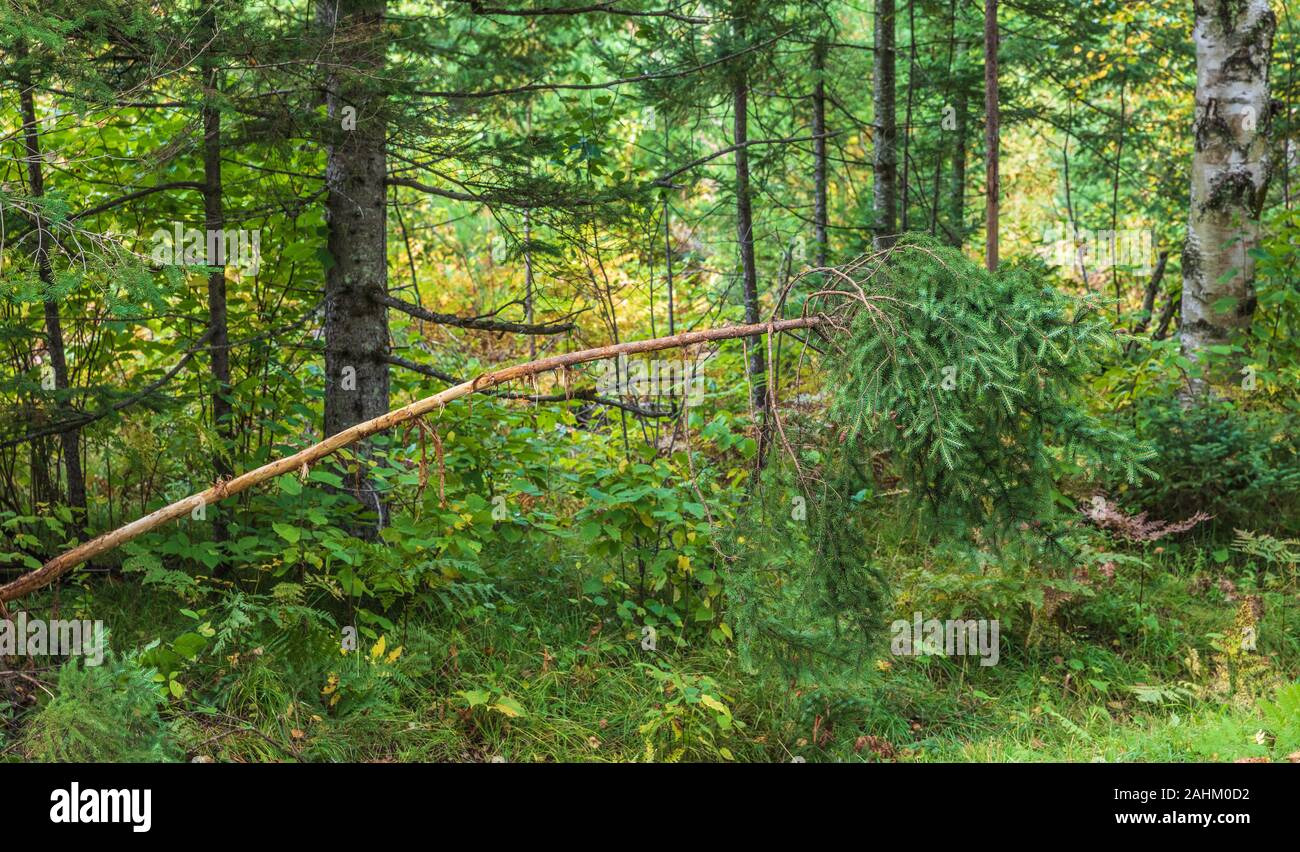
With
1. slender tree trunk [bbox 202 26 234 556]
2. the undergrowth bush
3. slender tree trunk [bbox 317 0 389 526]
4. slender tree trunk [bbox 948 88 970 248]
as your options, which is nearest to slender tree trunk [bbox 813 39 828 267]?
slender tree trunk [bbox 948 88 970 248]

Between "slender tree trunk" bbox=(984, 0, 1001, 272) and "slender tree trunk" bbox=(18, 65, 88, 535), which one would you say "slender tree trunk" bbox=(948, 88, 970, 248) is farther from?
"slender tree trunk" bbox=(18, 65, 88, 535)

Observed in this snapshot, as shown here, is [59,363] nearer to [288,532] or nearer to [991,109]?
[288,532]

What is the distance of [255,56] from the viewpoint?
5070 mm

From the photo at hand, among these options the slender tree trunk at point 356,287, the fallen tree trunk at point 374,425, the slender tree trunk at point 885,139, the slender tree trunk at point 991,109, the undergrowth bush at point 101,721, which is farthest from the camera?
the slender tree trunk at point 885,139

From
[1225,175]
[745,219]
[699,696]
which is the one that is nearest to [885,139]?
[745,219]

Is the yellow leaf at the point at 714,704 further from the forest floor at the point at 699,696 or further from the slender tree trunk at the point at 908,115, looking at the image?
the slender tree trunk at the point at 908,115

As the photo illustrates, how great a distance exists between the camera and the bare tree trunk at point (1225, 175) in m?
7.84

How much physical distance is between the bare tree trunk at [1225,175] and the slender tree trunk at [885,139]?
7.16ft

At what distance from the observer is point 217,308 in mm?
6062

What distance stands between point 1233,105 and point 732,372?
4.19 m

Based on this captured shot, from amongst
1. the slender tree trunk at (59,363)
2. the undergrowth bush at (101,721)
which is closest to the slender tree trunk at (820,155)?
the slender tree trunk at (59,363)

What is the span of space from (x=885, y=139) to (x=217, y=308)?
481cm

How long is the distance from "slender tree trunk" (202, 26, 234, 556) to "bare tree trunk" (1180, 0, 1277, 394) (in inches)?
A: 256

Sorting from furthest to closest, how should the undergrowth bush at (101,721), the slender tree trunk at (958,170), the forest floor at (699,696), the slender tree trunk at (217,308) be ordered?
the slender tree trunk at (958,170) → the slender tree trunk at (217,308) → the forest floor at (699,696) → the undergrowth bush at (101,721)
